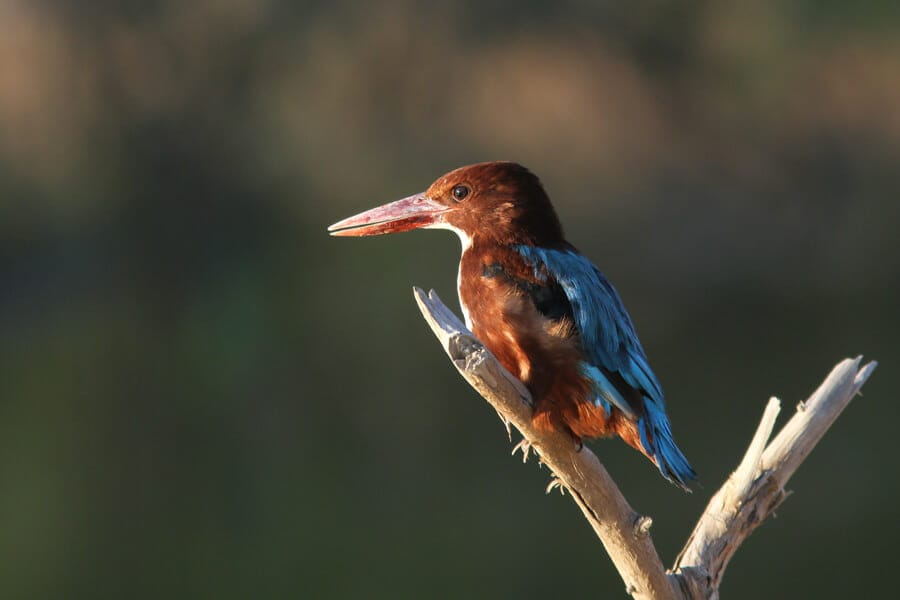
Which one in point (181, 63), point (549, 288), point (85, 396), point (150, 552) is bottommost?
point (150, 552)

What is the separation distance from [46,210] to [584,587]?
484 cm

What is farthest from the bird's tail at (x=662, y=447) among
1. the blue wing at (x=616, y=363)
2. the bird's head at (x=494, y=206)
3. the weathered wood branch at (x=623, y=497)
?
the bird's head at (x=494, y=206)

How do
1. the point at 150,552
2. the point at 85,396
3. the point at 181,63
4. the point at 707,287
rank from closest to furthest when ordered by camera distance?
the point at 150,552 → the point at 85,396 → the point at 707,287 → the point at 181,63

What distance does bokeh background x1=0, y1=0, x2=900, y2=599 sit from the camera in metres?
5.32

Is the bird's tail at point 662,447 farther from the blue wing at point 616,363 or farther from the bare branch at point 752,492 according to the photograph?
the bare branch at point 752,492

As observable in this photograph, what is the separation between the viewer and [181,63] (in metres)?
8.95

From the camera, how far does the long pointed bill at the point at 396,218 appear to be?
2.52 m

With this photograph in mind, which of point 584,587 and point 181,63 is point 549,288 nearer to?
point 584,587

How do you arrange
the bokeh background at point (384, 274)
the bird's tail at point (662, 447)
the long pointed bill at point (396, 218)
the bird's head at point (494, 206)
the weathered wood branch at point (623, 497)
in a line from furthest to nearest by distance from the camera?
1. the bokeh background at point (384, 274)
2. the long pointed bill at point (396, 218)
3. the bird's head at point (494, 206)
4. the bird's tail at point (662, 447)
5. the weathered wood branch at point (623, 497)

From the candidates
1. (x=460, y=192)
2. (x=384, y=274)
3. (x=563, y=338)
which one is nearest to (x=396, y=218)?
(x=460, y=192)

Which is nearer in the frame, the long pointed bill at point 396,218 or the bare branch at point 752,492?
the bare branch at point 752,492

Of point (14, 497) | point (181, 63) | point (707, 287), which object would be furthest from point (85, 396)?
point (707, 287)

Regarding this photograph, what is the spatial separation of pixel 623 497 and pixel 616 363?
25 centimetres

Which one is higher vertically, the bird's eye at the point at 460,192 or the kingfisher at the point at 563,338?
the bird's eye at the point at 460,192
